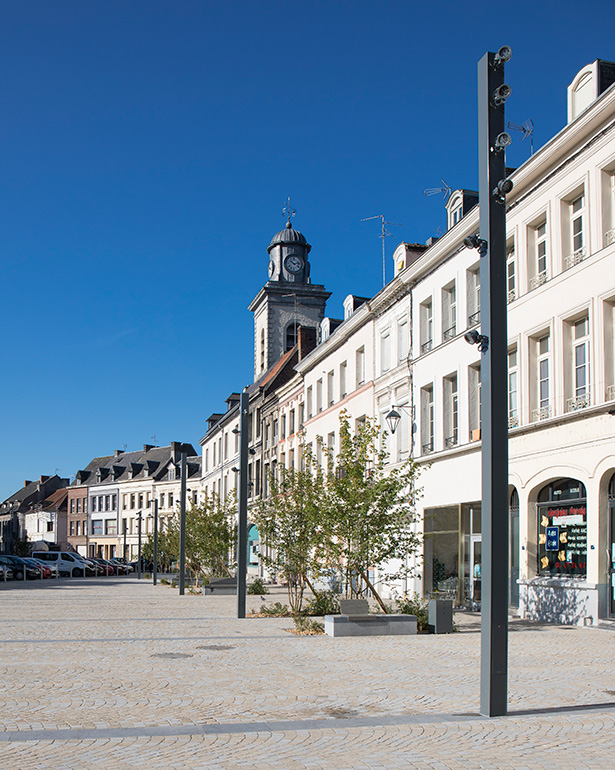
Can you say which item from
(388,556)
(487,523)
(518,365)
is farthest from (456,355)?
(487,523)

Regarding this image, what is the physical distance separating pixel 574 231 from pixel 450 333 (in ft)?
24.5

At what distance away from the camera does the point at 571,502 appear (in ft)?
69.4

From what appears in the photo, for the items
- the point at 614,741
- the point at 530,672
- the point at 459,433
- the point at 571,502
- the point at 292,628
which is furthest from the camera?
the point at 459,433

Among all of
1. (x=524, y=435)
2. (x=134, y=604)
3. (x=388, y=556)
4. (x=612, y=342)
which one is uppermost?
(x=612, y=342)

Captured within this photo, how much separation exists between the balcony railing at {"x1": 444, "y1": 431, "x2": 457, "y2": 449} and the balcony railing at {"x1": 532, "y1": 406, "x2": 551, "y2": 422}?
559cm

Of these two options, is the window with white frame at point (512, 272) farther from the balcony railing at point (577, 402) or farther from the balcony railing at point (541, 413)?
the balcony railing at point (577, 402)

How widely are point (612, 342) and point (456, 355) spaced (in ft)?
27.3

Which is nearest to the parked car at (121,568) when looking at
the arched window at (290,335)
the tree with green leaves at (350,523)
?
the arched window at (290,335)

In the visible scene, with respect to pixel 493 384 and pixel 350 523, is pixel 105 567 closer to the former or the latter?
pixel 350 523

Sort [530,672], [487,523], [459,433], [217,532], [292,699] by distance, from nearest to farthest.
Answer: [487,523] < [292,699] < [530,672] < [459,433] < [217,532]

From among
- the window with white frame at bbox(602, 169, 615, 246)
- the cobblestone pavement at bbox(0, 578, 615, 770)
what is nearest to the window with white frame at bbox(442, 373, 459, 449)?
the window with white frame at bbox(602, 169, 615, 246)

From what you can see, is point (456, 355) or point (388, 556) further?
point (456, 355)

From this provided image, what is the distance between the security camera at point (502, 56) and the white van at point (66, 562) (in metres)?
58.5

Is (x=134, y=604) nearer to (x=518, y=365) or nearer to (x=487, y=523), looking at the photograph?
(x=518, y=365)
